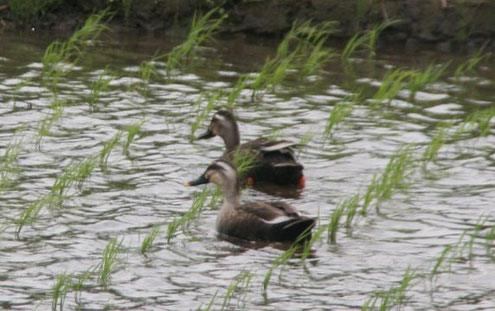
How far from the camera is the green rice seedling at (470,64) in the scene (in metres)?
14.4

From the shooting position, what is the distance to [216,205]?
10031 millimetres

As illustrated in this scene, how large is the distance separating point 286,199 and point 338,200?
1.74ft

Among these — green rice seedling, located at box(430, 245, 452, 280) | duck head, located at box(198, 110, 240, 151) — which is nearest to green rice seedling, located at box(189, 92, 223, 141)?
duck head, located at box(198, 110, 240, 151)

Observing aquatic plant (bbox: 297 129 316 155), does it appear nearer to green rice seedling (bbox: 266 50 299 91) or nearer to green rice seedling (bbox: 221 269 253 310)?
green rice seedling (bbox: 266 50 299 91)

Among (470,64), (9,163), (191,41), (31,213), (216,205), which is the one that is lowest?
(216,205)

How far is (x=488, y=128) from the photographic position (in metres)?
12.1

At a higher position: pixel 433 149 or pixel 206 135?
pixel 433 149

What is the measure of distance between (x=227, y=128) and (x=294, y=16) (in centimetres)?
545

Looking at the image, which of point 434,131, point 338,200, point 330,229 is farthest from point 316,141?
point 330,229

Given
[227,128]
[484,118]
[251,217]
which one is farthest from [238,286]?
[484,118]

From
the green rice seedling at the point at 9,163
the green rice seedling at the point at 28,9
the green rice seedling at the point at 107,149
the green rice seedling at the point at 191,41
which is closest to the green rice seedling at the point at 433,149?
the green rice seedling at the point at 107,149

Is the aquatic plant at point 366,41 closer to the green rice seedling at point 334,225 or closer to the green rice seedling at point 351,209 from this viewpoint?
the green rice seedling at point 351,209

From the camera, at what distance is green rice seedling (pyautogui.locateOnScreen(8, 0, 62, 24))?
53.6 ft

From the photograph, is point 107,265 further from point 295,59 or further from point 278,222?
point 295,59
